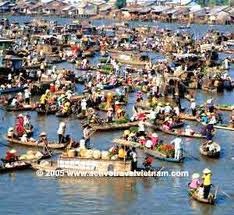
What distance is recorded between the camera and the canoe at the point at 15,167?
24.4 meters

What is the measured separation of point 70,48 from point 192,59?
1410cm

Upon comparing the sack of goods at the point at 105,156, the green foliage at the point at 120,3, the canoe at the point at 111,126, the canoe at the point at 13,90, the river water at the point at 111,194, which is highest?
the sack of goods at the point at 105,156

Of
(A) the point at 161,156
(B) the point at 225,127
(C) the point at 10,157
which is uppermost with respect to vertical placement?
(C) the point at 10,157

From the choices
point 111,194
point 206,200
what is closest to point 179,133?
point 111,194

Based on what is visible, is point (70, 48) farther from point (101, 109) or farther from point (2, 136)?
point (2, 136)

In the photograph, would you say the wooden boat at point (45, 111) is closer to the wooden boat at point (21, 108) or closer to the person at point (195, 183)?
the wooden boat at point (21, 108)

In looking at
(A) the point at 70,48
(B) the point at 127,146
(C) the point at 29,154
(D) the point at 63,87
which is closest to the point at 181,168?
(B) the point at 127,146

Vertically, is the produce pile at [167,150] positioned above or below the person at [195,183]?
below

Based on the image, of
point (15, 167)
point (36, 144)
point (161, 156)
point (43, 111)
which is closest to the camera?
point (15, 167)

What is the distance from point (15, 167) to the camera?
24.5 m

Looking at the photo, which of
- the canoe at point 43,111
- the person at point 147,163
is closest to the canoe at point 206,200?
the person at point 147,163

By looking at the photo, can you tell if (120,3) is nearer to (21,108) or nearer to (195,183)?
(21,108)

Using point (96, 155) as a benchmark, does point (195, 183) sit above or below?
below

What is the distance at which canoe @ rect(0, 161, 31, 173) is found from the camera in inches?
960
